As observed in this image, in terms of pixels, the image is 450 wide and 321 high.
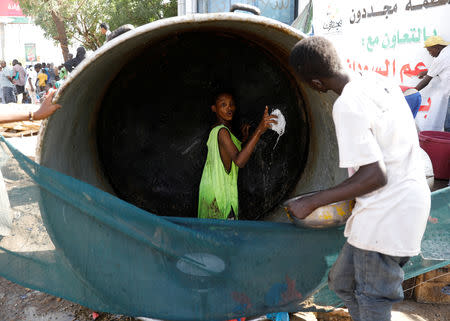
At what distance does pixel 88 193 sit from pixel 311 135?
2.13 metres

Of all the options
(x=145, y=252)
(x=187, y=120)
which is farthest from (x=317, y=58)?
(x=187, y=120)

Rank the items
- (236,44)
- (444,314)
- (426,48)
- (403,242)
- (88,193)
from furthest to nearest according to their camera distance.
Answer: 1. (426,48)
2. (236,44)
3. (444,314)
4. (88,193)
5. (403,242)

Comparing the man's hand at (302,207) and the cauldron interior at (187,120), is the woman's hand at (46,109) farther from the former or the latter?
the man's hand at (302,207)

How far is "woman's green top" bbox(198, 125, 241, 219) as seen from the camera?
2951 millimetres

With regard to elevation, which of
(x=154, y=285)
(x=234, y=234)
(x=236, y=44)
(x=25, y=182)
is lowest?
(x=154, y=285)

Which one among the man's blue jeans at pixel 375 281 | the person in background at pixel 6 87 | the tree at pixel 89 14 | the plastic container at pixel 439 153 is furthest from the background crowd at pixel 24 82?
the man's blue jeans at pixel 375 281

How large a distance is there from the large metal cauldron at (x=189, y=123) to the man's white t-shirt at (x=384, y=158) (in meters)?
1.36

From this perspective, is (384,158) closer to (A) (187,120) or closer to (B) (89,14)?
(A) (187,120)

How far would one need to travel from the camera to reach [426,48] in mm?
5438

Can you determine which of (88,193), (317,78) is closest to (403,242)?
(317,78)

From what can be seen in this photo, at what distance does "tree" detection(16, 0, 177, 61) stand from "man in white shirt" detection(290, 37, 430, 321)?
60.5 feet

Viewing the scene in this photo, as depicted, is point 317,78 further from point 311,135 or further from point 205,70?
point 205,70

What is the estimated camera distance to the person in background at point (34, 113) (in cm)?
228

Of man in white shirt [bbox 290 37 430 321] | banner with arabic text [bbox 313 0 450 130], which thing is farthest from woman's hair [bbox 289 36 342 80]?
banner with arabic text [bbox 313 0 450 130]
